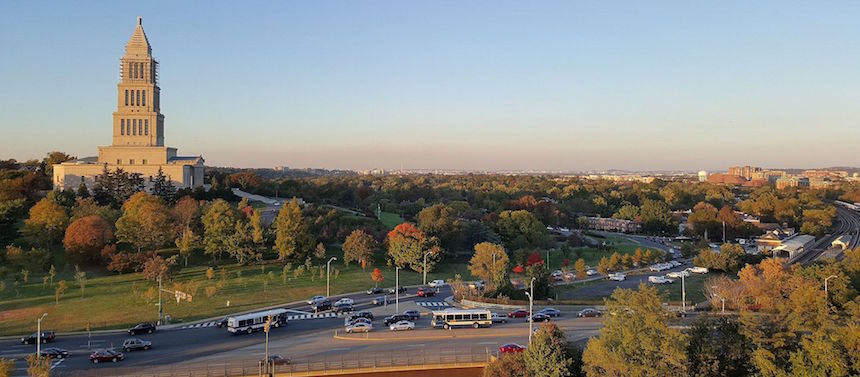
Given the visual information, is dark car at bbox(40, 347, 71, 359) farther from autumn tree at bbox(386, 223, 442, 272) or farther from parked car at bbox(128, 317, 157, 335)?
autumn tree at bbox(386, 223, 442, 272)

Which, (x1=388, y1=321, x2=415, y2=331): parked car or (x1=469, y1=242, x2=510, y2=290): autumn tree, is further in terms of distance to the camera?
(x1=469, y1=242, x2=510, y2=290): autumn tree

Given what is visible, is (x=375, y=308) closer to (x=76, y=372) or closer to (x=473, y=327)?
(x=473, y=327)

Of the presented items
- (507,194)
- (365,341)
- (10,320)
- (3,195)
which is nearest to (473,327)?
(365,341)

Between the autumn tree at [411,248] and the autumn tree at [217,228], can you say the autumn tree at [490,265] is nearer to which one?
the autumn tree at [411,248]

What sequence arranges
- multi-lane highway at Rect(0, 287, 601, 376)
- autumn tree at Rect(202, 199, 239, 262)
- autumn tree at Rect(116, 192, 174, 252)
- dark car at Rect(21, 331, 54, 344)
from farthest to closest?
1. autumn tree at Rect(202, 199, 239, 262)
2. autumn tree at Rect(116, 192, 174, 252)
3. dark car at Rect(21, 331, 54, 344)
4. multi-lane highway at Rect(0, 287, 601, 376)

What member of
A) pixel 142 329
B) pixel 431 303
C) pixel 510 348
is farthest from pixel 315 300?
pixel 510 348

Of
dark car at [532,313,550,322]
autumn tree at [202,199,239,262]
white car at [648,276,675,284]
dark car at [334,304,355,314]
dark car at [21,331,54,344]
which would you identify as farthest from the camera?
white car at [648,276,675,284]

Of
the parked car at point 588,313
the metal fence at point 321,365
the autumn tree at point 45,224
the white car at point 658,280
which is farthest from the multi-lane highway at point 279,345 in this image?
the autumn tree at point 45,224

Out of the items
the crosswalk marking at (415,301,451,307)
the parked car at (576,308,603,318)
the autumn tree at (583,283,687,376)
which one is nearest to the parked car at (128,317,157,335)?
the crosswalk marking at (415,301,451,307)

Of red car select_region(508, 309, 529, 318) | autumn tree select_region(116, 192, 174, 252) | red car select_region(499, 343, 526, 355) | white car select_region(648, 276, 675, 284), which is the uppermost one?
autumn tree select_region(116, 192, 174, 252)
